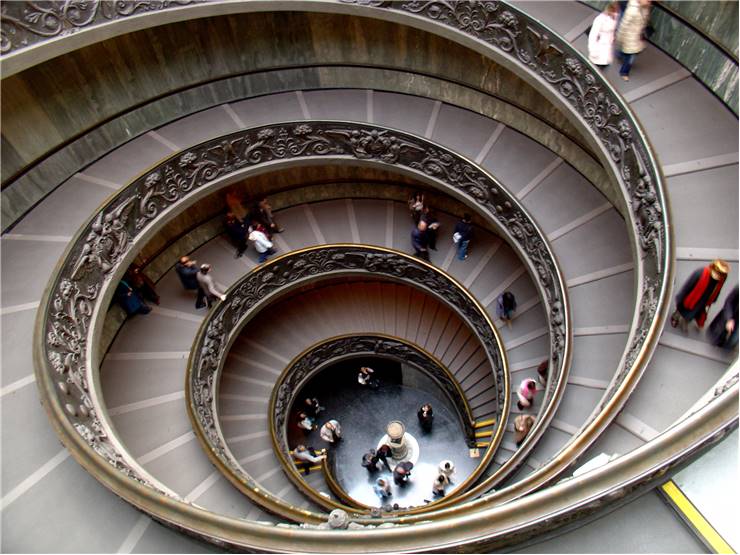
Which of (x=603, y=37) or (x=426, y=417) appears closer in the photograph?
(x=603, y=37)

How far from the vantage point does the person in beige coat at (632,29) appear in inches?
312

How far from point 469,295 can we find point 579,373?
12.0 ft

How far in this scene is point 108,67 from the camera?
33.3 feet

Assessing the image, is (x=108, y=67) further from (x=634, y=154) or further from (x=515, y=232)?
(x=634, y=154)

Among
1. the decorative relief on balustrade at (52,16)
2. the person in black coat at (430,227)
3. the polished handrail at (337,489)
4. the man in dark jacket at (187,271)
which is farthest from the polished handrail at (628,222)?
the polished handrail at (337,489)

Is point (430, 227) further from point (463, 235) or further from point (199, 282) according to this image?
point (199, 282)

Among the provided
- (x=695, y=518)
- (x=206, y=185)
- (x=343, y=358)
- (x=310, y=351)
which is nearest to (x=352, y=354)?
(x=343, y=358)

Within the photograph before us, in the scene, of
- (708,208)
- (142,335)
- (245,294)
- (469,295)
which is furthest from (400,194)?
(708,208)

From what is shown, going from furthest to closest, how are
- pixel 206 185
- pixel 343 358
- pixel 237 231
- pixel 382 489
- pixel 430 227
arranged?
pixel 343 358 < pixel 382 489 < pixel 430 227 < pixel 237 231 < pixel 206 185

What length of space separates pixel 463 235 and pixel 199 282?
226 inches

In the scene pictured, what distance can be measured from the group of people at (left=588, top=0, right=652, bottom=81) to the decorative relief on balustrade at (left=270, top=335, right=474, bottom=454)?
8.24 m

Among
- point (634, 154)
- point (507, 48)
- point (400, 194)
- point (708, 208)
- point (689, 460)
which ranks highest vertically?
point (507, 48)

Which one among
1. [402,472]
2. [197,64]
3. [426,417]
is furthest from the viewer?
[426,417]

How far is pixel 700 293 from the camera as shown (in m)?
5.83
